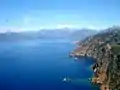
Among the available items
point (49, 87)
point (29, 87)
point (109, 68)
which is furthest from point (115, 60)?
point (29, 87)

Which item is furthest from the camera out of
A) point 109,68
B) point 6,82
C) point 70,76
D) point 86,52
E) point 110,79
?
point 86,52

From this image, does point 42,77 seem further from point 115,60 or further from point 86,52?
point 86,52

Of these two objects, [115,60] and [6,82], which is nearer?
[115,60]

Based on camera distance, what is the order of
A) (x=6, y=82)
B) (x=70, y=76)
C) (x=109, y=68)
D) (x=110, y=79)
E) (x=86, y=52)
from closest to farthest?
(x=110, y=79), (x=109, y=68), (x=6, y=82), (x=70, y=76), (x=86, y=52)

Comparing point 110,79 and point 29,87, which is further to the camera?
point 29,87

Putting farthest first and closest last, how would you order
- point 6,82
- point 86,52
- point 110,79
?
point 86,52
point 6,82
point 110,79

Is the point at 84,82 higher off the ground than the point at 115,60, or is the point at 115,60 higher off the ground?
the point at 115,60

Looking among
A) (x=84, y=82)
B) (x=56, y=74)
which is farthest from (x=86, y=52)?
(x=84, y=82)

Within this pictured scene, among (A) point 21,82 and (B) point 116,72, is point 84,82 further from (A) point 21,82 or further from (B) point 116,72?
(A) point 21,82

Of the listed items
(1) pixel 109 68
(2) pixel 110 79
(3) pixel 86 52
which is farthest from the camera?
(3) pixel 86 52
